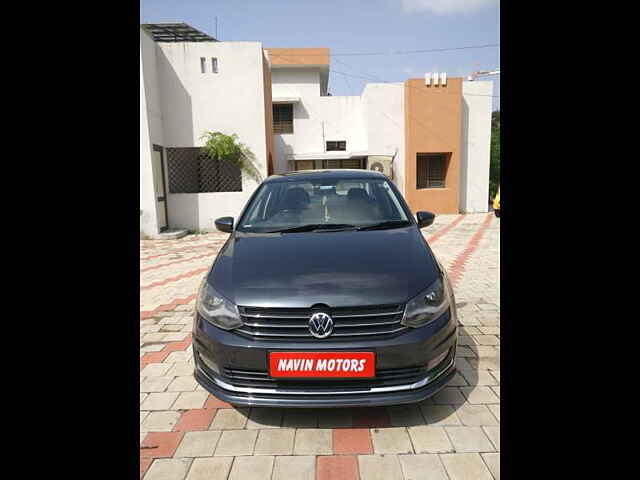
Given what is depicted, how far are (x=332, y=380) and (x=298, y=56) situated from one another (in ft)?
58.3

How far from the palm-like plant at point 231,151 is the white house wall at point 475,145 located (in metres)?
8.02

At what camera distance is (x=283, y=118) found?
15.9m

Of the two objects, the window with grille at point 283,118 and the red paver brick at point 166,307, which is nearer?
the red paver brick at point 166,307

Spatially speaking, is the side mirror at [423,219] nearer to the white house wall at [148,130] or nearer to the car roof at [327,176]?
the car roof at [327,176]

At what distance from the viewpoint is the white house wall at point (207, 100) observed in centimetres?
1046

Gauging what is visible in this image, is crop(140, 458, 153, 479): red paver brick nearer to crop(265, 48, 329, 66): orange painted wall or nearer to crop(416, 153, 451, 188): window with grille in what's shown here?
crop(416, 153, 451, 188): window with grille

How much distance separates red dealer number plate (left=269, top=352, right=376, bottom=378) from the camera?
75.2 inches

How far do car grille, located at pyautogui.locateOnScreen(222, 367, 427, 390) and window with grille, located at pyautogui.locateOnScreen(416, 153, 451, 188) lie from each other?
42.6ft

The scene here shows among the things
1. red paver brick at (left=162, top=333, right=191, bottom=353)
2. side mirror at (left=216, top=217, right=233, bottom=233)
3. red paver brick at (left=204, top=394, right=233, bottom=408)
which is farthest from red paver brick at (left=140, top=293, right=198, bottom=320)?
red paver brick at (left=204, top=394, right=233, bottom=408)

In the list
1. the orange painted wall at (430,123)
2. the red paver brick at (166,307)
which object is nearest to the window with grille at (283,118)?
the orange painted wall at (430,123)

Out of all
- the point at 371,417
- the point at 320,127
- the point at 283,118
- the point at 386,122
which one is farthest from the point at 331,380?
the point at 283,118
